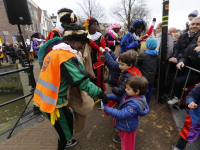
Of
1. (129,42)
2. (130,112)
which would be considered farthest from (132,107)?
(129,42)

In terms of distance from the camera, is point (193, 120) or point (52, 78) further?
point (193, 120)

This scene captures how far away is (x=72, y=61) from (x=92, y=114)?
2117 mm

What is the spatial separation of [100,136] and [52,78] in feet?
5.49

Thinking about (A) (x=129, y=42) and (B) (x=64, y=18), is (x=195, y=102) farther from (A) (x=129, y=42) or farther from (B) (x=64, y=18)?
(B) (x=64, y=18)

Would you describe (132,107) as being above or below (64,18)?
below

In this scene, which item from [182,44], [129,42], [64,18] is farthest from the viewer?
[129,42]

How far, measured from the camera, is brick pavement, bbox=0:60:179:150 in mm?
2150

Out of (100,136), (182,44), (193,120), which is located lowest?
(100,136)

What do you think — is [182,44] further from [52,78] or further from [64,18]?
[52,78]

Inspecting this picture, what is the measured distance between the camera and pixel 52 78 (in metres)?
1.32

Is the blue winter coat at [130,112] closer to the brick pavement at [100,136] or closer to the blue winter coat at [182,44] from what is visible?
the brick pavement at [100,136]

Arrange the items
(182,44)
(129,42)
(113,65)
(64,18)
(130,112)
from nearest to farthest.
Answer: (130,112), (113,65), (64,18), (182,44), (129,42)

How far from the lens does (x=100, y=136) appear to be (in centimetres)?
237

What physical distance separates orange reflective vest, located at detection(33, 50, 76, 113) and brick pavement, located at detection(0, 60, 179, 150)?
125cm
